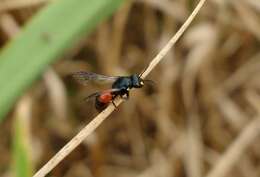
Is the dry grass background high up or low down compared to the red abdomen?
Answer: up

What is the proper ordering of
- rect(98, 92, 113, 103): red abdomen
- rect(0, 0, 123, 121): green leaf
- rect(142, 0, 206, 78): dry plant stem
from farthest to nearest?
rect(98, 92, 113, 103): red abdomen
rect(0, 0, 123, 121): green leaf
rect(142, 0, 206, 78): dry plant stem

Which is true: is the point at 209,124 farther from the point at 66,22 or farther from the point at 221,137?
the point at 66,22

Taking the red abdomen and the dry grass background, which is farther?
the dry grass background

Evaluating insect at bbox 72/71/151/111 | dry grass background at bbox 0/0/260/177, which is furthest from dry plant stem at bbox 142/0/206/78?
dry grass background at bbox 0/0/260/177

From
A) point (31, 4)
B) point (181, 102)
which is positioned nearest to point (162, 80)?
point (181, 102)

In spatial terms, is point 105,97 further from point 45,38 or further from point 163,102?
point 163,102

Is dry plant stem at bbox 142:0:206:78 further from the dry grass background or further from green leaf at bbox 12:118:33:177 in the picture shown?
the dry grass background
